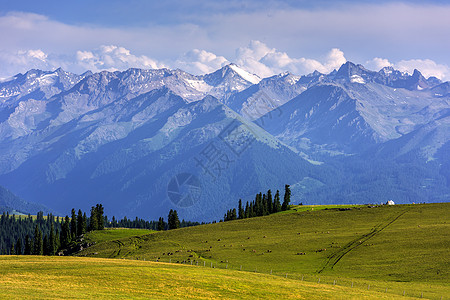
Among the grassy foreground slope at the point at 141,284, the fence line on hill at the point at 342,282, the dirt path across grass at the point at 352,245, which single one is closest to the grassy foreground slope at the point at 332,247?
the dirt path across grass at the point at 352,245

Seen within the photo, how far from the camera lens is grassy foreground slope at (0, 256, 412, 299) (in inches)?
2409

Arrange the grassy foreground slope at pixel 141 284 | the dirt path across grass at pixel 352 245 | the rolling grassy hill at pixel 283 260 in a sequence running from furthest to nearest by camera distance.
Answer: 1. the dirt path across grass at pixel 352 245
2. the rolling grassy hill at pixel 283 260
3. the grassy foreground slope at pixel 141 284

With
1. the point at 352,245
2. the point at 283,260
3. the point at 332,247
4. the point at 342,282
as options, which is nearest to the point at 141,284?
the point at 342,282

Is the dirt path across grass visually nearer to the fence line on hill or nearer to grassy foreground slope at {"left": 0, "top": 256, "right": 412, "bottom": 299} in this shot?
the fence line on hill

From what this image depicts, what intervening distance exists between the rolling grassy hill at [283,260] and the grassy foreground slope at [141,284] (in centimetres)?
16

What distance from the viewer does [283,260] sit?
342ft

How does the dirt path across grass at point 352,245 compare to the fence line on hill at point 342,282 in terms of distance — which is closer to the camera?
the fence line on hill at point 342,282

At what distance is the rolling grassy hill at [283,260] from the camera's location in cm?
6925

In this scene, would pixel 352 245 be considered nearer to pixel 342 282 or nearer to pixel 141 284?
pixel 342 282

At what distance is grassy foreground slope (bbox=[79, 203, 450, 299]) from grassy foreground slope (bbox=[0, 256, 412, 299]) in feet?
46.7

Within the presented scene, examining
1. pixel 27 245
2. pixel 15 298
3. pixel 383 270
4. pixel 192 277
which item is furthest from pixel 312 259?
pixel 27 245

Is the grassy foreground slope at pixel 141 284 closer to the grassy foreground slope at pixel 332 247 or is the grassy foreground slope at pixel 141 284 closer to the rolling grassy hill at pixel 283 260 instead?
the rolling grassy hill at pixel 283 260

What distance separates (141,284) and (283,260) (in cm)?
4446

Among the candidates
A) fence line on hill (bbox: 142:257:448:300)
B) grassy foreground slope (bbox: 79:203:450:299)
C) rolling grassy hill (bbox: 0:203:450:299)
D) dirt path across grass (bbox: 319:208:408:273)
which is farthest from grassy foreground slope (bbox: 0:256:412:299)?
dirt path across grass (bbox: 319:208:408:273)
